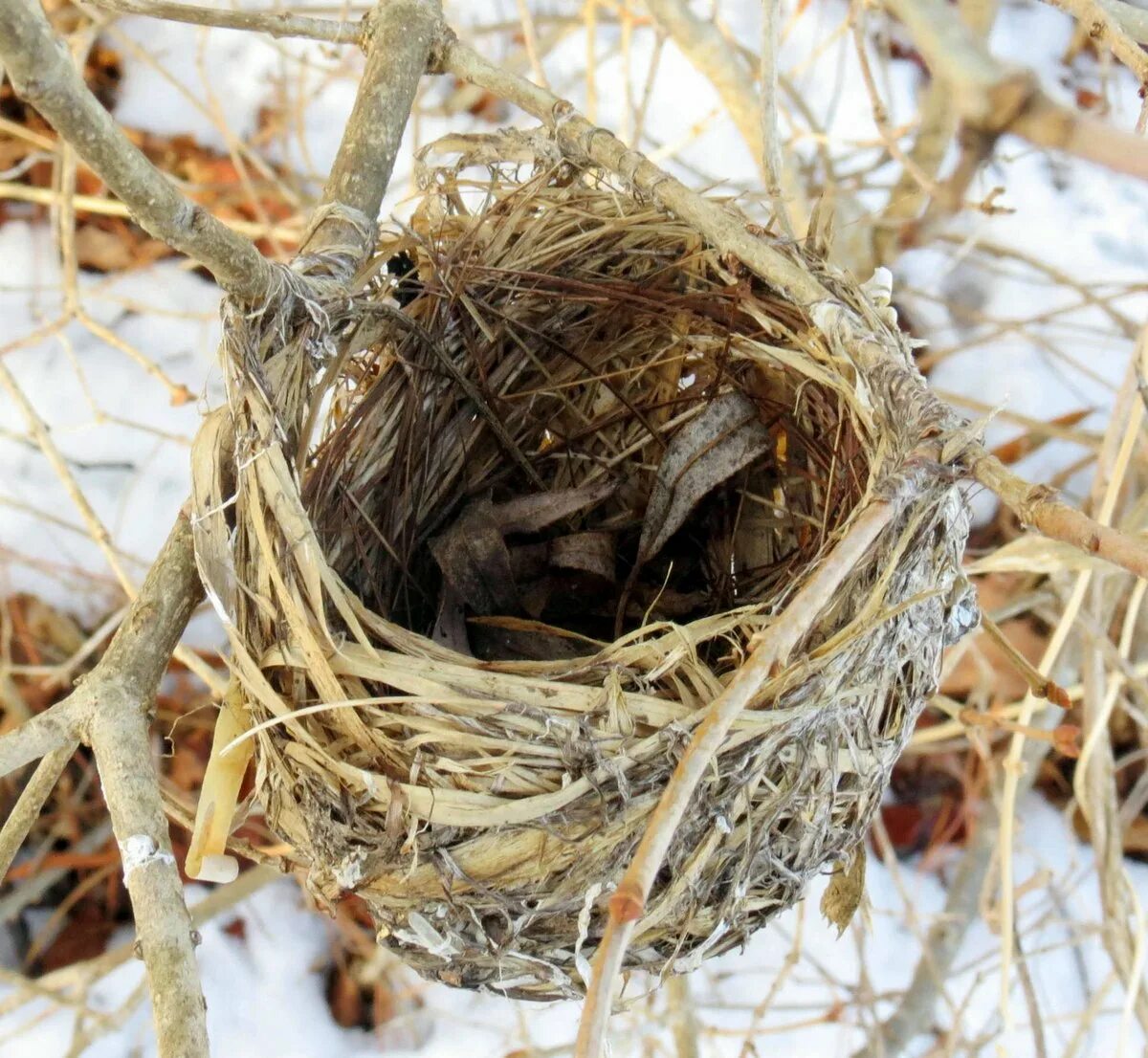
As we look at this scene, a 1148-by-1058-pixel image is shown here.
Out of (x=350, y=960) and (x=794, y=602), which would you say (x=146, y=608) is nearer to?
(x=794, y=602)

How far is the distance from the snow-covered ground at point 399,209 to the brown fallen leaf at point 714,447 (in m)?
0.71

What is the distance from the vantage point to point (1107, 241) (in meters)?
1.79

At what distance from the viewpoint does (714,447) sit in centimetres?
93

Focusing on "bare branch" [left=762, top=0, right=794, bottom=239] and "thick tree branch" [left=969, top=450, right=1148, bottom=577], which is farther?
"bare branch" [left=762, top=0, right=794, bottom=239]

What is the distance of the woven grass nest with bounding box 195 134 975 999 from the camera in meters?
0.63

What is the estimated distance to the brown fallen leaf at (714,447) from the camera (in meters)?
0.93

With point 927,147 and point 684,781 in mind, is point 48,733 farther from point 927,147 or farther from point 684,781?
point 927,147

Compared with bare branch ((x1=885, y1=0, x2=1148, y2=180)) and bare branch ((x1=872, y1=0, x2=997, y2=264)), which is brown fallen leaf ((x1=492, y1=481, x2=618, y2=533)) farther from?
bare branch ((x1=885, y1=0, x2=1148, y2=180))

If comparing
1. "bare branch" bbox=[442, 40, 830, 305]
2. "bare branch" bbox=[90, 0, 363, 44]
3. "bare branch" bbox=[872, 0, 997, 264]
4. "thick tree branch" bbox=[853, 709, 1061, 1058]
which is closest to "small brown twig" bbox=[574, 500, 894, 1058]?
"bare branch" bbox=[442, 40, 830, 305]

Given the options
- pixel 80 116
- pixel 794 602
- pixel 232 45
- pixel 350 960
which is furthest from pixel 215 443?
pixel 232 45

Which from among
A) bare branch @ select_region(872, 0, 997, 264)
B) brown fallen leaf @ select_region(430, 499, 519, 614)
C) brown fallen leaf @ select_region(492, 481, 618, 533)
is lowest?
brown fallen leaf @ select_region(430, 499, 519, 614)

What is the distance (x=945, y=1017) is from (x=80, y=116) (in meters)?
1.75

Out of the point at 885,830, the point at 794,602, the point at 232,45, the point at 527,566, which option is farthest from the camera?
the point at 232,45

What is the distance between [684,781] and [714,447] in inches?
20.7
